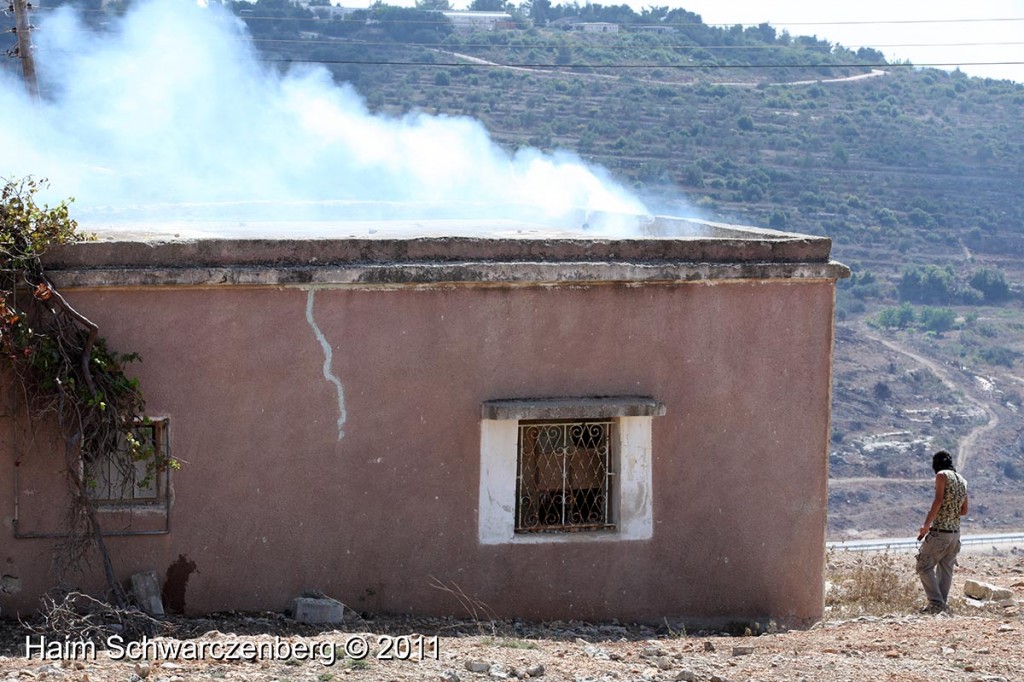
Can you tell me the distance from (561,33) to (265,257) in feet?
193

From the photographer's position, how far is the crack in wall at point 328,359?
7.93m

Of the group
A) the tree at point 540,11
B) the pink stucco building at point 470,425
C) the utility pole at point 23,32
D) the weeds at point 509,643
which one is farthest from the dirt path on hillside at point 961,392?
the weeds at point 509,643

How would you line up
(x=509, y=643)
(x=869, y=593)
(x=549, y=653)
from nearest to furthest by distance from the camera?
(x=549, y=653)
(x=509, y=643)
(x=869, y=593)

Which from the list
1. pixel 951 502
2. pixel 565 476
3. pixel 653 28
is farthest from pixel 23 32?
pixel 653 28

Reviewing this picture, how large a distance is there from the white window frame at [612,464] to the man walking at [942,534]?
2.27m

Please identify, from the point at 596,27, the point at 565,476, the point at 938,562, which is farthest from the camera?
the point at 596,27

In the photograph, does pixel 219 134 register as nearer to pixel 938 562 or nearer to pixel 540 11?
pixel 938 562

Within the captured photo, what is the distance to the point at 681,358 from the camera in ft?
28.1

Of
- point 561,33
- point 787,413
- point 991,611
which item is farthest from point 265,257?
point 561,33

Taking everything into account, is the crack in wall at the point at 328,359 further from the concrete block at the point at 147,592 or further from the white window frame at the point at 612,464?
the concrete block at the point at 147,592

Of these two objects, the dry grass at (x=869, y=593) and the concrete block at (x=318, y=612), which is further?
the dry grass at (x=869, y=593)

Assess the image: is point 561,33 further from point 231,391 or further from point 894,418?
point 231,391

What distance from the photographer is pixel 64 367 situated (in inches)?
291

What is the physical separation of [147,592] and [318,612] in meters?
1.00
